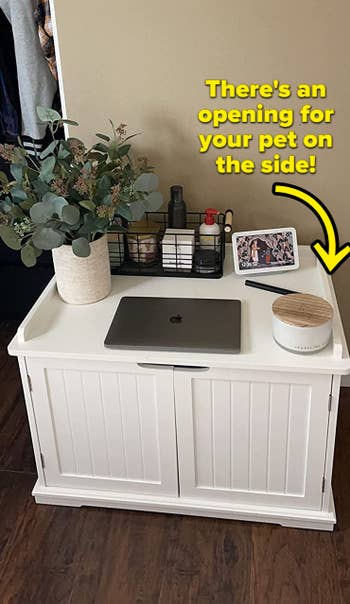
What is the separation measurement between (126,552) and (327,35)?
1474mm

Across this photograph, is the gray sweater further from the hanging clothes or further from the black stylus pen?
the black stylus pen

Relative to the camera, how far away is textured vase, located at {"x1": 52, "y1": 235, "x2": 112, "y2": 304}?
180cm

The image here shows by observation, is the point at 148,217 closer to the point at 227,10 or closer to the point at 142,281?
the point at 142,281

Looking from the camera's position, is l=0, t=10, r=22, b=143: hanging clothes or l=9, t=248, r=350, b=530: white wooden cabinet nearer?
l=9, t=248, r=350, b=530: white wooden cabinet

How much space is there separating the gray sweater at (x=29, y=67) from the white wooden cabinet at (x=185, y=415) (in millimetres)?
667

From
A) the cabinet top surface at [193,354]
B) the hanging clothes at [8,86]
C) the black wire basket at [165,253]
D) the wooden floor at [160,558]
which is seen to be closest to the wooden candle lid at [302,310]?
the cabinet top surface at [193,354]

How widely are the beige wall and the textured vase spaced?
0.39 meters

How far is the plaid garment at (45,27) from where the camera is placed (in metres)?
2.06

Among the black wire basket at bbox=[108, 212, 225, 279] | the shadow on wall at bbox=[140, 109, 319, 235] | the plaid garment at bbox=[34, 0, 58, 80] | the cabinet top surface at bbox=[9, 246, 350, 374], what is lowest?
the cabinet top surface at bbox=[9, 246, 350, 374]

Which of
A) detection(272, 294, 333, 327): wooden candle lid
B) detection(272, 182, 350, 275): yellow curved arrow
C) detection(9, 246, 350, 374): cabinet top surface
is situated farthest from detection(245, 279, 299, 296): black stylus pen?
detection(272, 182, 350, 275): yellow curved arrow

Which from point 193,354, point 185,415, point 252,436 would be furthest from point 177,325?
point 252,436

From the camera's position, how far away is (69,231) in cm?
173

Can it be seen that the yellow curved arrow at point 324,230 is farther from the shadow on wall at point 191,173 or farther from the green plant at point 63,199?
the green plant at point 63,199

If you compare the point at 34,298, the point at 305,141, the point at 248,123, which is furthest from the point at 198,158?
the point at 34,298
